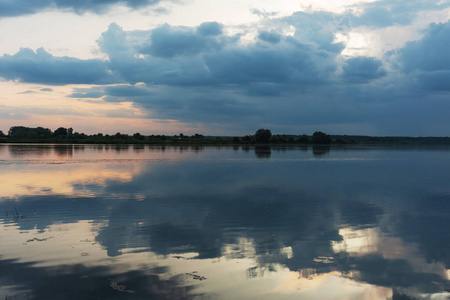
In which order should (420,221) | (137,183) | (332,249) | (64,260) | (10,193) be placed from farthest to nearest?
(137,183), (10,193), (420,221), (332,249), (64,260)

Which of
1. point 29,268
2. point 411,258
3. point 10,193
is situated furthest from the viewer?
point 10,193

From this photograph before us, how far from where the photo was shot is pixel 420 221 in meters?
20.5

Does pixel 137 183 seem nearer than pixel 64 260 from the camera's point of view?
No

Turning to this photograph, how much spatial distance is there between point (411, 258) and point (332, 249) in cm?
304

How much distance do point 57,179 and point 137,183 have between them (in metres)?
9.58

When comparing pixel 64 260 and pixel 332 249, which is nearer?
pixel 64 260

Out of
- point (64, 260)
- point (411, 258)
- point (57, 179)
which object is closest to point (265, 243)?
point (411, 258)

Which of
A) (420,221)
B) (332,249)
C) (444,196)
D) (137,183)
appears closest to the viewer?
(332,249)

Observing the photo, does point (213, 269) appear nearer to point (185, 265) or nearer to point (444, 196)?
point (185, 265)

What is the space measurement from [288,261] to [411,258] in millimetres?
5134

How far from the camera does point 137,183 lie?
36.2 meters

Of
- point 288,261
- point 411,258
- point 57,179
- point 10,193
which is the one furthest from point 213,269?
point 57,179

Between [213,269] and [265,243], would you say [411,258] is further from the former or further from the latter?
[213,269]

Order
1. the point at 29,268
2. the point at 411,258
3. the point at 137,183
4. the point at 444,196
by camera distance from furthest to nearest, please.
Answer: the point at 137,183 → the point at 444,196 → the point at 411,258 → the point at 29,268
